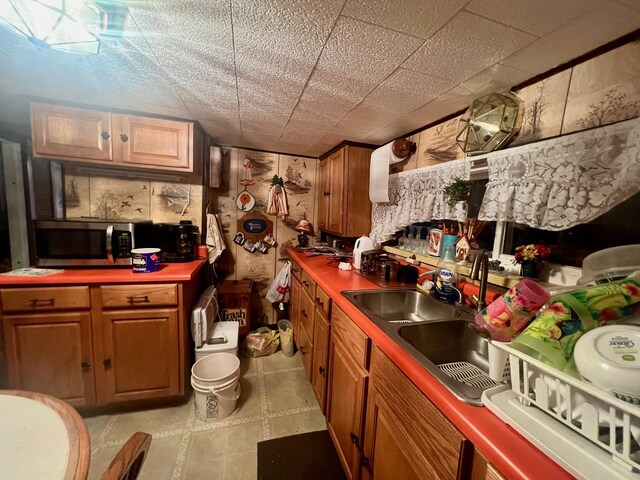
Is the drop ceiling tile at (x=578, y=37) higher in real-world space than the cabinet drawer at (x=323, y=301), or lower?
higher

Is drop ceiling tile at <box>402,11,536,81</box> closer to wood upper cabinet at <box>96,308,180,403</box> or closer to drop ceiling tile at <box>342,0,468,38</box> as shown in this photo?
drop ceiling tile at <box>342,0,468,38</box>

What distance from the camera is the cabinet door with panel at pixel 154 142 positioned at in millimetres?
1780

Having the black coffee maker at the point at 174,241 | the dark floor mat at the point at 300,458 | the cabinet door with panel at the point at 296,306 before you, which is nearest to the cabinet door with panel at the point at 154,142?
the black coffee maker at the point at 174,241

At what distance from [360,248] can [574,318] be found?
4.82ft

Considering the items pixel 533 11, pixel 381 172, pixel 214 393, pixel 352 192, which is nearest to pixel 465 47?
pixel 533 11

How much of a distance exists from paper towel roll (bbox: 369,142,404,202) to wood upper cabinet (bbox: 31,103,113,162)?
2.00 meters

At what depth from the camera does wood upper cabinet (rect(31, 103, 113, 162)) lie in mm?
1645

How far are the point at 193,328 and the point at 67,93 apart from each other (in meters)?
1.77

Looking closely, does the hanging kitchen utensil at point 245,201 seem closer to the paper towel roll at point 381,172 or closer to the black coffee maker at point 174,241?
the black coffee maker at point 174,241

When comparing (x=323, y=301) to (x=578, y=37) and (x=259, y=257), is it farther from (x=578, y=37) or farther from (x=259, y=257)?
(x=578, y=37)

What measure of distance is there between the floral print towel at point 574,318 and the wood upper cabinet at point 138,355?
1.85m

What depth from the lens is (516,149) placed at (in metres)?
1.11

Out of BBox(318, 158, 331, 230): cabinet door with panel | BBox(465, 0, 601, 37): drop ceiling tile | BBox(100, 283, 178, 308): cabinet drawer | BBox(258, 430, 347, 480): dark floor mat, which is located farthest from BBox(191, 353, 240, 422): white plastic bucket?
BBox(465, 0, 601, 37): drop ceiling tile

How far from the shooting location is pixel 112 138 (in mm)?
1759
